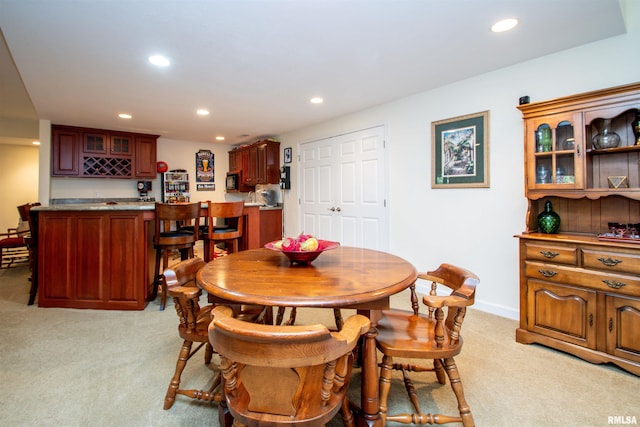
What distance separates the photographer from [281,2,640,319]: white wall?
241 centimetres

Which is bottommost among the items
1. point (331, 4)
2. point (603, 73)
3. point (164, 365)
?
A: point (164, 365)

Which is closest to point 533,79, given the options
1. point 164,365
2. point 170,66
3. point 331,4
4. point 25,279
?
point 331,4

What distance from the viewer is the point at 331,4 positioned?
190 cm

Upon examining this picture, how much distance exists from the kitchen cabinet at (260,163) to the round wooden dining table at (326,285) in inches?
163

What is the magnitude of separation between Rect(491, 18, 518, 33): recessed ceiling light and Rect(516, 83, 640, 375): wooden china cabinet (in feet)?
2.03

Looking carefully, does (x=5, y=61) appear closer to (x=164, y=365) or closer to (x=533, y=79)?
(x=164, y=365)

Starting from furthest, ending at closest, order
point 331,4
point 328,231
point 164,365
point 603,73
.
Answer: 1. point 328,231
2. point 603,73
3. point 164,365
4. point 331,4

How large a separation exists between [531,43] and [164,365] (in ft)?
11.9

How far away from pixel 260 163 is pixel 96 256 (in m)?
3.30

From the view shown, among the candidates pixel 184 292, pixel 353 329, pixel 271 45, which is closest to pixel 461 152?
pixel 271 45

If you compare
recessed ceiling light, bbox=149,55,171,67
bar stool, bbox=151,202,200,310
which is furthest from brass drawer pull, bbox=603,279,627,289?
recessed ceiling light, bbox=149,55,171,67

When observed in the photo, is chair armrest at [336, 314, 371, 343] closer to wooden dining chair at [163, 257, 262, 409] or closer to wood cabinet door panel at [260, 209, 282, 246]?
wooden dining chair at [163, 257, 262, 409]

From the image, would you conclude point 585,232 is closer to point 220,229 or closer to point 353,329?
point 353,329

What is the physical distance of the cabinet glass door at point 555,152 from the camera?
2209 mm
